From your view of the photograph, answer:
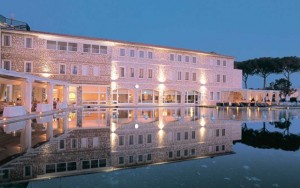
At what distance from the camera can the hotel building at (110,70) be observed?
31.1m

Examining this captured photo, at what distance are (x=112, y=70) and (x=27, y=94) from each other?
16844mm

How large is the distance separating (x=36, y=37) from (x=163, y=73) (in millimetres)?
17176

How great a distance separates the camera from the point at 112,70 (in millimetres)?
36188

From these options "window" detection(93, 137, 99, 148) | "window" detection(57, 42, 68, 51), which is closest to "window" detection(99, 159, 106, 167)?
"window" detection(93, 137, 99, 148)

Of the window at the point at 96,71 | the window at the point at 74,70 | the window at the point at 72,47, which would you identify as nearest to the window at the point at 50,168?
the window at the point at 74,70

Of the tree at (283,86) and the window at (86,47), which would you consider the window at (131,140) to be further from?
the tree at (283,86)

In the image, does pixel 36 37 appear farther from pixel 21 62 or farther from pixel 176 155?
pixel 176 155

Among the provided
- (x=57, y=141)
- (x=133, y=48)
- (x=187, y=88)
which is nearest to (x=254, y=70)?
(x=187, y=88)

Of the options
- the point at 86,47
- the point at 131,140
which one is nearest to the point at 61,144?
the point at 131,140

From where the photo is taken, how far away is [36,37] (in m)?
31.6

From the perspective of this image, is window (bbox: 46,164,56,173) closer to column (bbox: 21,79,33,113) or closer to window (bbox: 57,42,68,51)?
column (bbox: 21,79,33,113)

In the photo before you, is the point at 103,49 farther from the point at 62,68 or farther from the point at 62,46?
the point at 62,68

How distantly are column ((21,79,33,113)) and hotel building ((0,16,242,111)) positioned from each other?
537 cm

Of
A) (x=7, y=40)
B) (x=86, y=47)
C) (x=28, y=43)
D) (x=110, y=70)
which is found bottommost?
(x=110, y=70)
